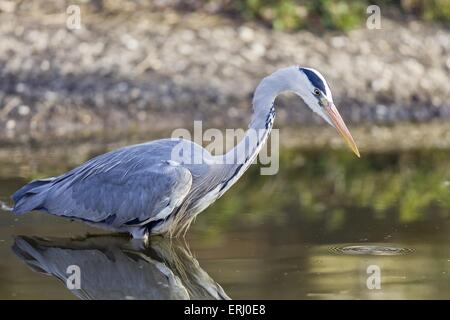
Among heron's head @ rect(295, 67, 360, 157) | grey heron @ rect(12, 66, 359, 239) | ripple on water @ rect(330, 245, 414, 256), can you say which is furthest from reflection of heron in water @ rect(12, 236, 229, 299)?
heron's head @ rect(295, 67, 360, 157)

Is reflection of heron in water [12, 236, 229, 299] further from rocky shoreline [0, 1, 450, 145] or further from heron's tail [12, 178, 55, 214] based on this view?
rocky shoreline [0, 1, 450, 145]

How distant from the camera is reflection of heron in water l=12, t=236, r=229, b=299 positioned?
285 inches

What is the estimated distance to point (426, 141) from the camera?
13195 mm

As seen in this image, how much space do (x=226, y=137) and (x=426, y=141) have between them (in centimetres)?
233

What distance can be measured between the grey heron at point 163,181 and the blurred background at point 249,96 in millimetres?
249

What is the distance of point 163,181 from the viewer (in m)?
8.78

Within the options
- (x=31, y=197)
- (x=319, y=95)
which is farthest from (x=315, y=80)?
(x=31, y=197)

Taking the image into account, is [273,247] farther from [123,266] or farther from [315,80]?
[315,80]
